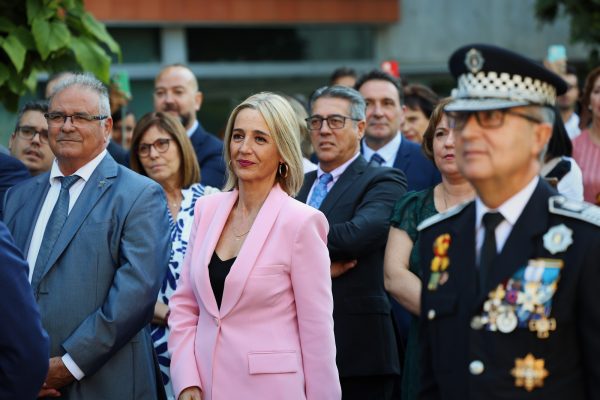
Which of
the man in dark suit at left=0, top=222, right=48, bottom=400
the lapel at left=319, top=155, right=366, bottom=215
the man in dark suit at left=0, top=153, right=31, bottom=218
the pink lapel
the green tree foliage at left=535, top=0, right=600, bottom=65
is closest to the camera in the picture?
the man in dark suit at left=0, top=222, right=48, bottom=400

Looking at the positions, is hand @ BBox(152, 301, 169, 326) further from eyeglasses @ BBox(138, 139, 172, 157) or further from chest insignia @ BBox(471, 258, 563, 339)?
chest insignia @ BBox(471, 258, 563, 339)

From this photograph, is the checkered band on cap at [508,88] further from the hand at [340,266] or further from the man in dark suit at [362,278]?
the hand at [340,266]

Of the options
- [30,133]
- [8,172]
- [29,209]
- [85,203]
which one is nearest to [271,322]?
[85,203]

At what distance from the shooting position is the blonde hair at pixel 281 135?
4934 mm

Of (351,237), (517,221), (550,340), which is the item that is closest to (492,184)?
(517,221)

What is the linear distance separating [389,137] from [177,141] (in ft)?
5.21

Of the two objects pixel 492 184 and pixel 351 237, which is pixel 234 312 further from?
pixel 492 184

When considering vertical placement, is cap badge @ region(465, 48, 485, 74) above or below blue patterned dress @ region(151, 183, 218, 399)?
above

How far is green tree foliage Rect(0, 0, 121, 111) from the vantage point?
697cm

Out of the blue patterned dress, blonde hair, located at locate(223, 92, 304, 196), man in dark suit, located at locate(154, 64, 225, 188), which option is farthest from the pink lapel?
man in dark suit, located at locate(154, 64, 225, 188)

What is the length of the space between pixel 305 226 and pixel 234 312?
0.48 metres

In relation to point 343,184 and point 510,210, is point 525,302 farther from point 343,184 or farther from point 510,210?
point 343,184

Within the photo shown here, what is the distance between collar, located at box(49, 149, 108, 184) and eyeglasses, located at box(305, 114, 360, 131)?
5.14 ft

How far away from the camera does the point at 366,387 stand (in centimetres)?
588
